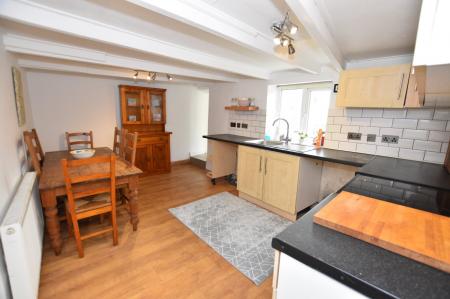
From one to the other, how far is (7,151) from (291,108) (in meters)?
3.31

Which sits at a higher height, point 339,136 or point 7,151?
point 339,136

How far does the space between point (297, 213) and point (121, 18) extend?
8.75 feet

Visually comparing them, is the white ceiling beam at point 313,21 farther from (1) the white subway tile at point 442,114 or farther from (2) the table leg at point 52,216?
(2) the table leg at point 52,216

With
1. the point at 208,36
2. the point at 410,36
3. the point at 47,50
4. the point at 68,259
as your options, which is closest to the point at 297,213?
the point at 410,36

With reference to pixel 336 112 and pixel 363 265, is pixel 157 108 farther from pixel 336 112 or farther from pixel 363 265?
pixel 363 265

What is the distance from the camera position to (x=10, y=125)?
170cm

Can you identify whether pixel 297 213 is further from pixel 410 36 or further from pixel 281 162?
pixel 410 36

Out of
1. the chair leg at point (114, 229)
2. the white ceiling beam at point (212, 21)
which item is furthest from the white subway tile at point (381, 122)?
the chair leg at point (114, 229)

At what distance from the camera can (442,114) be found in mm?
1894

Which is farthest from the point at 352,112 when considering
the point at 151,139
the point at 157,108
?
the point at 157,108

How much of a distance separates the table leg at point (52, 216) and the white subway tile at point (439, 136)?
11.2 ft

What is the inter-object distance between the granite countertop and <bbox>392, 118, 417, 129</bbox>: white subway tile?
198 cm

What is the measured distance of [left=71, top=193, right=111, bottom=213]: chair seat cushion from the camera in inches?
72.9

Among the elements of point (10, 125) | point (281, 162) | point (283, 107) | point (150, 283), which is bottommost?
point (150, 283)
